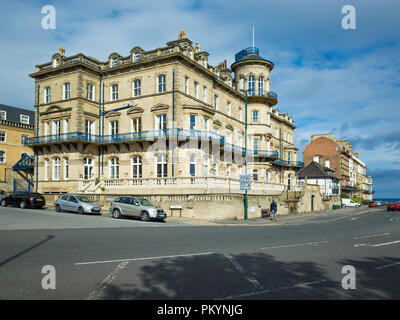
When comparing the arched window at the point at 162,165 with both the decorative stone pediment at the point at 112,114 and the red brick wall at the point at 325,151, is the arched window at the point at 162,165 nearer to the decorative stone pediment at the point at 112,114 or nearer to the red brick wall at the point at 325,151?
the decorative stone pediment at the point at 112,114

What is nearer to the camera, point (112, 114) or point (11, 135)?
point (112, 114)

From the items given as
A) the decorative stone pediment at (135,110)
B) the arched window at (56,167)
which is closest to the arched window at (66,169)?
the arched window at (56,167)

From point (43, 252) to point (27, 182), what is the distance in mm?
40603

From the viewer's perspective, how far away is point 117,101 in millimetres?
36656

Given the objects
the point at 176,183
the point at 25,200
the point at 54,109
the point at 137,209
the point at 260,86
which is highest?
the point at 260,86

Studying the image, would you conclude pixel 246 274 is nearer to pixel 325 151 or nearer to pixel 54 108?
pixel 54 108

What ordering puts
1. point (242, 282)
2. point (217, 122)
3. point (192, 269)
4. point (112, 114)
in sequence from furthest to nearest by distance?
point (217, 122), point (112, 114), point (192, 269), point (242, 282)

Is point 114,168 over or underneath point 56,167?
underneath

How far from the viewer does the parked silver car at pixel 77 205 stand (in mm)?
25516

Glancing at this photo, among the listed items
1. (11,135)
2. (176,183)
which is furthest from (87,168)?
(11,135)

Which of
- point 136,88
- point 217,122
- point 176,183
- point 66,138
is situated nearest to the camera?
point 176,183

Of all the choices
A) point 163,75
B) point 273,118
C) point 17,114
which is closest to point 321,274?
point 163,75

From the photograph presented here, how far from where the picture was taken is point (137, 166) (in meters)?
34.9

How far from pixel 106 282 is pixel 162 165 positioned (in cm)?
2682
